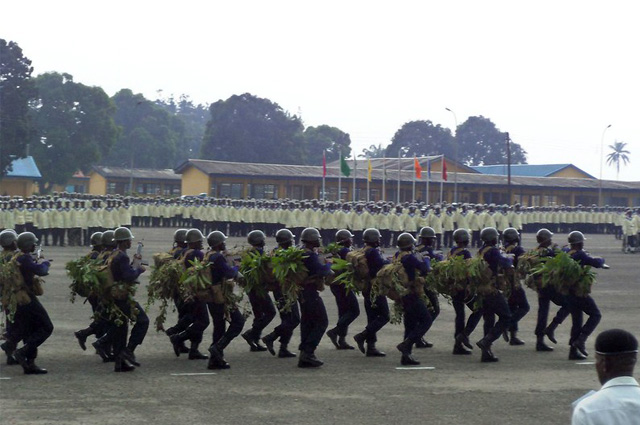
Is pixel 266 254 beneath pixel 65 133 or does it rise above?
beneath

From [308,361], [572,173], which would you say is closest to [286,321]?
[308,361]

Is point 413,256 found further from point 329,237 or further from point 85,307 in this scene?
point 329,237

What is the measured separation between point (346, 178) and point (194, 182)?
922 cm

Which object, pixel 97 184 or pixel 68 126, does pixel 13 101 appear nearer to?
pixel 68 126

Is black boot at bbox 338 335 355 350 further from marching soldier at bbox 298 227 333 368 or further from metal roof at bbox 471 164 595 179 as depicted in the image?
metal roof at bbox 471 164 595 179

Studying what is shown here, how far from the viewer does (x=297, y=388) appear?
10.2 metres

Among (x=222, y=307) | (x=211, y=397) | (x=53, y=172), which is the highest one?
(x=53, y=172)

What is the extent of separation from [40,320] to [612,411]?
329 inches

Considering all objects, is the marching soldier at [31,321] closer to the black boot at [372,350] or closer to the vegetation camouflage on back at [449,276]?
the black boot at [372,350]

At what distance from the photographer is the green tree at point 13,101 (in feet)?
173

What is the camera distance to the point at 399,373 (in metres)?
11.2

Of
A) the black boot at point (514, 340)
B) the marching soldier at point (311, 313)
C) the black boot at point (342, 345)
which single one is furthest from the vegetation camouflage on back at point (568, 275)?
the marching soldier at point (311, 313)

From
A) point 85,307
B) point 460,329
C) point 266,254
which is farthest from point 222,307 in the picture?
point 85,307

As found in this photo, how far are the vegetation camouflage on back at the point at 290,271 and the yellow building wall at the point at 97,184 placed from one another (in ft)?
200
